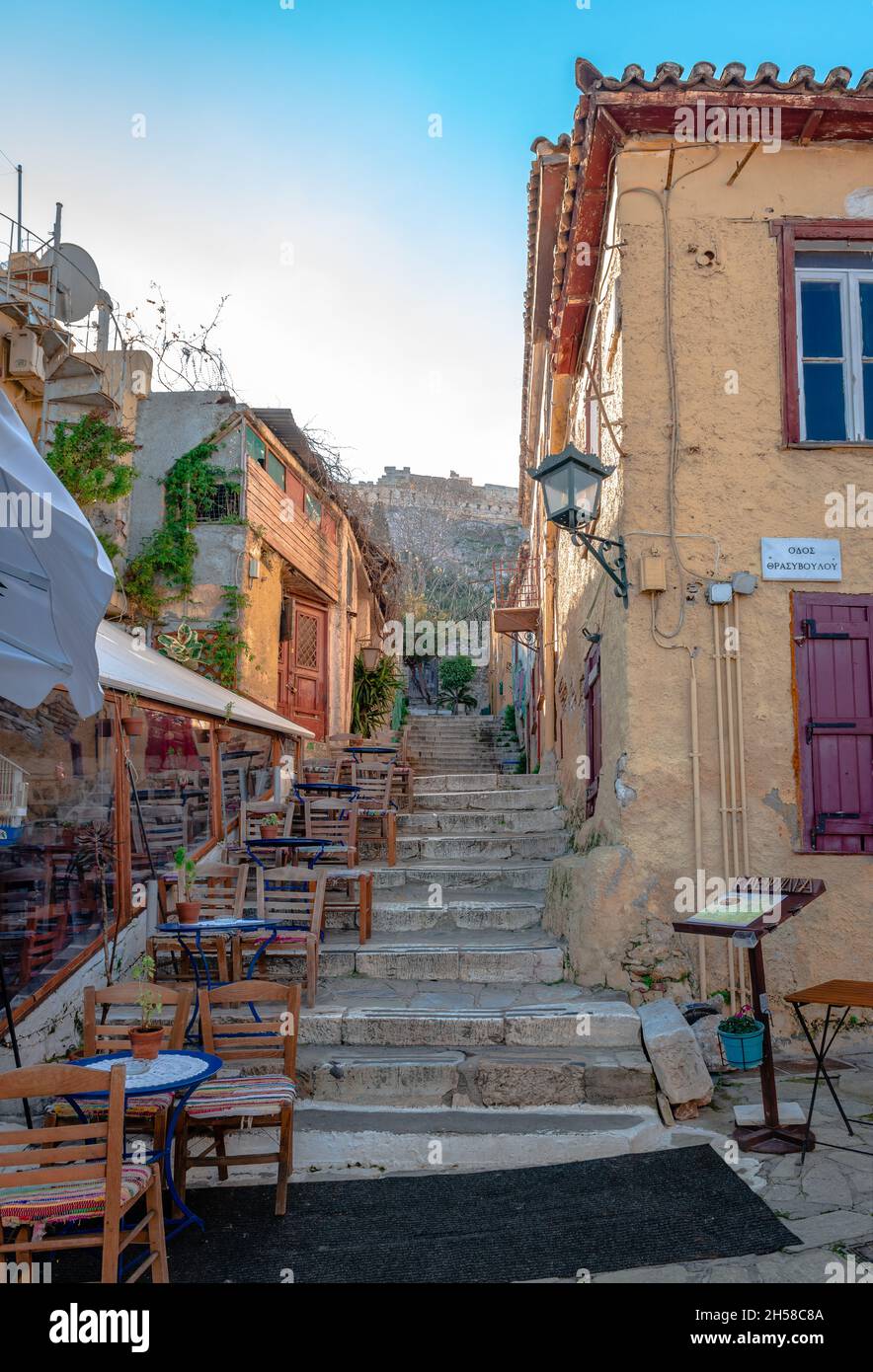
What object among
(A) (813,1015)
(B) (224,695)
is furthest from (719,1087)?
(B) (224,695)

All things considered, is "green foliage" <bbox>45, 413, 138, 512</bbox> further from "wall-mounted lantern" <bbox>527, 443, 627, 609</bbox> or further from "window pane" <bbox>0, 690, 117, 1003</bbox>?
"wall-mounted lantern" <bbox>527, 443, 627, 609</bbox>

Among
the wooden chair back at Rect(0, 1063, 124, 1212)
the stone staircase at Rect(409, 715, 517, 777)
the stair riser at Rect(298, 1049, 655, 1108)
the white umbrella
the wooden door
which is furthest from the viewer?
the stone staircase at Rect(409, 715, 517, 777)

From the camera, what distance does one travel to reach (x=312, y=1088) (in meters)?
5.31

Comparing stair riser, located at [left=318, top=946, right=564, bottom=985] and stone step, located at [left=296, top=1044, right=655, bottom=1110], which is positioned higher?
stair riser, located at [left=318, top=946, right=564, bottom=985]

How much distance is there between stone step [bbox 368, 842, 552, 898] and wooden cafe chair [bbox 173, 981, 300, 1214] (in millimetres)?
3747

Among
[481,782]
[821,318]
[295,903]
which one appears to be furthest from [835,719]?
[481,782]

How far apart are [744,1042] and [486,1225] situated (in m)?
1.56

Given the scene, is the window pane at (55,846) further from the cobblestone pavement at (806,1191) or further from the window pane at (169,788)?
the cobblestone pavement at (806,1191)

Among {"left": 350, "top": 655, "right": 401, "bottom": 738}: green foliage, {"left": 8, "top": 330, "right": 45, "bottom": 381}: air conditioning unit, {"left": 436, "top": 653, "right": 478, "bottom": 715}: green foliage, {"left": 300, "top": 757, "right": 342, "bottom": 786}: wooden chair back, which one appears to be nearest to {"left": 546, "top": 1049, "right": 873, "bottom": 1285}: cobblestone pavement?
{"left": 300, "top": 757, "right": 342, "bottom": 786}: wooden chair back

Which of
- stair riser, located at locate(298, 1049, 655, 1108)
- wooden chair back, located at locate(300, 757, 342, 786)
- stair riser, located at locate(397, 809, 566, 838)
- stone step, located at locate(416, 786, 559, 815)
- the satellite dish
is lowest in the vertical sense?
stair riser, located at locate(298, 1049, 655, 1108)

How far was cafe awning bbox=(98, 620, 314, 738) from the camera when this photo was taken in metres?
6.91

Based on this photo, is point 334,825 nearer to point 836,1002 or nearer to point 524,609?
point 836,1002

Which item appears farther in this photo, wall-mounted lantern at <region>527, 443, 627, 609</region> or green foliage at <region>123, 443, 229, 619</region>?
green foliage at <region>123, 443, 229, 619</region>
